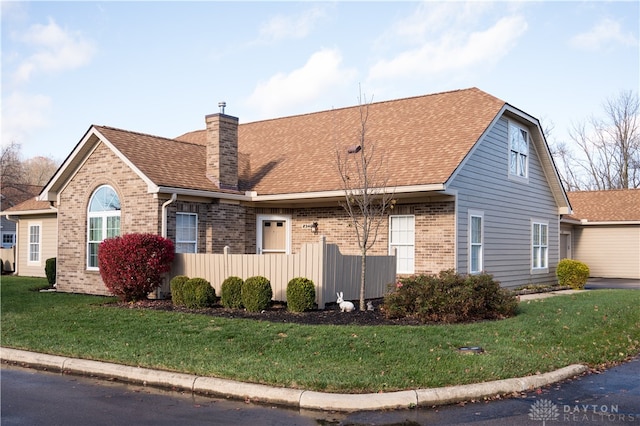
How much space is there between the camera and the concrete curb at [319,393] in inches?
292

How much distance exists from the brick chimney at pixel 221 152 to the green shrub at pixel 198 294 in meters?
4.91

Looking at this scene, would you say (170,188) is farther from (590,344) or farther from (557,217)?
(557,217)

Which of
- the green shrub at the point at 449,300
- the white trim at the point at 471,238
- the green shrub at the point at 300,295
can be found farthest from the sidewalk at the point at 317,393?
the white trim at the point at 471,238

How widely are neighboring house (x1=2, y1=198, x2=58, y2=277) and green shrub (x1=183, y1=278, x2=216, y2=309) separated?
13.6m

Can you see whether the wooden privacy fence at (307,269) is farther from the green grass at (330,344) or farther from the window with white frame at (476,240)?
the window with white frame at (476,240)

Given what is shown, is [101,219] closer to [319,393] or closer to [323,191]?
[323,191]

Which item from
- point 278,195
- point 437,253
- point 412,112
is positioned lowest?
point 437,253

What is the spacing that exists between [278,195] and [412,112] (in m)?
6.18

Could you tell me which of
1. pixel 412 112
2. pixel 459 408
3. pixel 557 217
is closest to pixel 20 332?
pixel 459 408

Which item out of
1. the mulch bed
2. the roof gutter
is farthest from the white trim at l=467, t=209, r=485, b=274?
the mulch bed

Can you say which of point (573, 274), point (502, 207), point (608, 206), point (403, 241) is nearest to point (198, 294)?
point (403, 241)

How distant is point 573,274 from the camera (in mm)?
22875

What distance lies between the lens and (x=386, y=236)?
1878cm

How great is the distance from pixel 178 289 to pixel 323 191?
17.7 ft
